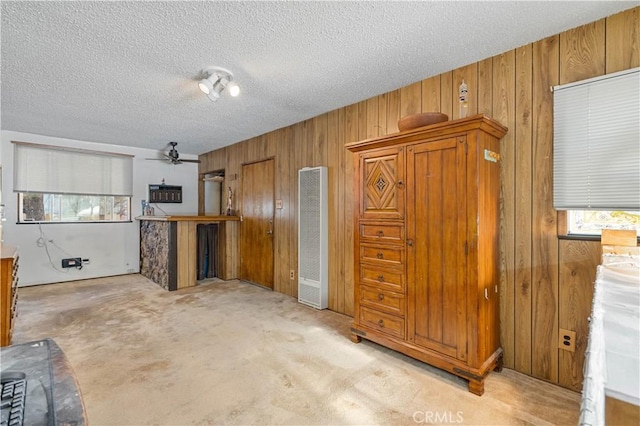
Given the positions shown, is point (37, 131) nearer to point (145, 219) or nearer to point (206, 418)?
point (145, 219)

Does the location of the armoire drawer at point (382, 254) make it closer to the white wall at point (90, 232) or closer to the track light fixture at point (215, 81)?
the track light fixture at point (215, 81)

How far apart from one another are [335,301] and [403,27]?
2818mm

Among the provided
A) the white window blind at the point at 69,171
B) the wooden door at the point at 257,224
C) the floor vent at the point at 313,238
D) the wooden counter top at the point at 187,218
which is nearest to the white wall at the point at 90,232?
the white window blind at the point at 69,171

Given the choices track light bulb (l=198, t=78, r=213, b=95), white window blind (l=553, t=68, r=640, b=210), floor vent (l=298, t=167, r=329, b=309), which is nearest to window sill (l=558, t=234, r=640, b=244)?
white window blind (l=553, t=68, r=640, b=210)

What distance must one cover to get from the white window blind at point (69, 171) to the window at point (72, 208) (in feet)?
0.51

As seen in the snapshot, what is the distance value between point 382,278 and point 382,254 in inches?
8.0

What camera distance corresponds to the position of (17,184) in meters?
4.43

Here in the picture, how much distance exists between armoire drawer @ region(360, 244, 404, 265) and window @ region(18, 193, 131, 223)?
4.95m

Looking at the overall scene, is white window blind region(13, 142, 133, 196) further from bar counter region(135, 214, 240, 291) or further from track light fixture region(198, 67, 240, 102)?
track light fixture region(198, 67, 240, 102)

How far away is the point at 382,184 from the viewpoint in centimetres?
249

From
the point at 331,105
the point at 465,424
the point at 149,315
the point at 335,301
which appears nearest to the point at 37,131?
the point at 149,315

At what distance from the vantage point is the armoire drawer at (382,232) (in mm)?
2379

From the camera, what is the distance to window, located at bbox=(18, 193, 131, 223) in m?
4.63

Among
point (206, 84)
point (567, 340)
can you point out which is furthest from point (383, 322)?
point (206, 84)
